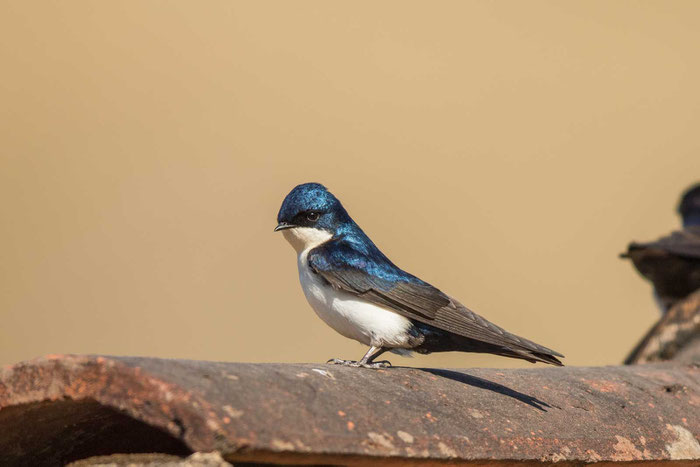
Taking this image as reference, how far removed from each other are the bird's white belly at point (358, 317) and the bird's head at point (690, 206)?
3.94m

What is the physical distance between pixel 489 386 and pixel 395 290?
605 millimetres

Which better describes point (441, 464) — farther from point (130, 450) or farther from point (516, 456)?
point (130, 450)

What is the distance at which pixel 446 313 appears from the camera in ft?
11.7

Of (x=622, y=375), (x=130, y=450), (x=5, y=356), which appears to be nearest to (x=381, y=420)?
(x=130, y=450)

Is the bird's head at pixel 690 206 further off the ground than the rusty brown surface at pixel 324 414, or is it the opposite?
the bird's head at pixel 690 206

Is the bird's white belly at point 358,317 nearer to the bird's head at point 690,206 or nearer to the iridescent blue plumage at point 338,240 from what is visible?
the iridescent blue plumage at point 338,240

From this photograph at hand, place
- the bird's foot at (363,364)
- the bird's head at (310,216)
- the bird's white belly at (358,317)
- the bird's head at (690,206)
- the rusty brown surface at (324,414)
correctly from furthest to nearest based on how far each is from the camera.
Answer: the bird's head at (690,206) → the bird's head at (310,216) → the bird's white belly at (358,317) → the bird's foot at (363,364) → the rusty brown surface at (324,414)

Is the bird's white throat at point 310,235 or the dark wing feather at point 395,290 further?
the bird's white throat at point 310,235

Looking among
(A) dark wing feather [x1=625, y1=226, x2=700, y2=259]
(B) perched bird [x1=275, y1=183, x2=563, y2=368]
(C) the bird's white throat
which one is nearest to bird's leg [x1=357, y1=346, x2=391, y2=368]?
(B) perched bird [x1=275, y1=183, x2=563, y2=368]

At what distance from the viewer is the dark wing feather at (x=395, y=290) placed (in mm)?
3484

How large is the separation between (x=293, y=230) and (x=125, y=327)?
772cm

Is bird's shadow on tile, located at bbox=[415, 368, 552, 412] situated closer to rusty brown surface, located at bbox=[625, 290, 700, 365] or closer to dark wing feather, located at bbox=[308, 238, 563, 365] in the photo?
dark wing feather, located at bbox=[308, 238, 563, 365]

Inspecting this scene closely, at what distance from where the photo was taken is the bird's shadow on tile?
310cm

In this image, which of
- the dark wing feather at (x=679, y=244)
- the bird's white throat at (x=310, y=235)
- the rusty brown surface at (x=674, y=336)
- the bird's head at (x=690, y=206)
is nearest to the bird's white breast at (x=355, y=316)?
the bird's white throat at (x=310, y=235)
